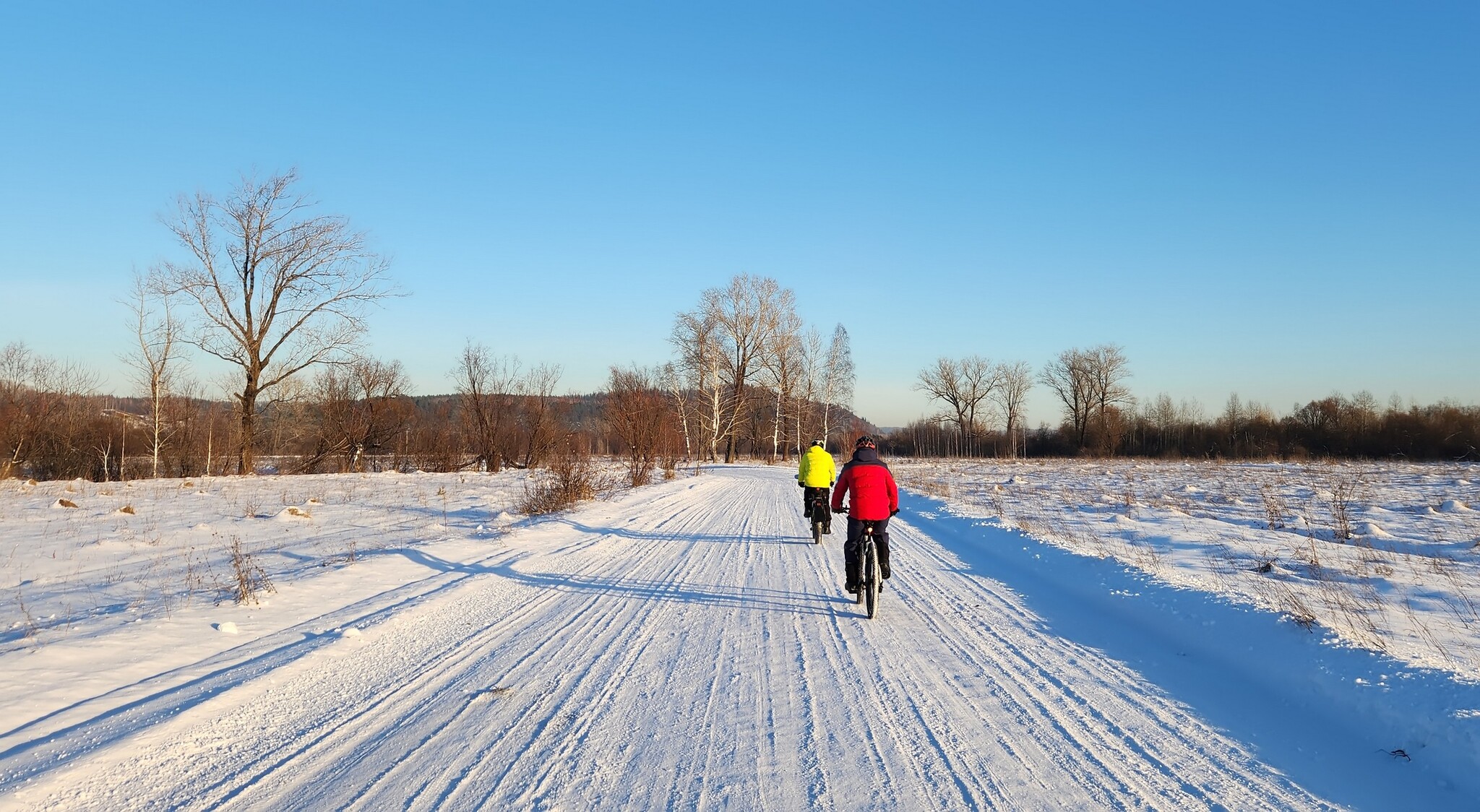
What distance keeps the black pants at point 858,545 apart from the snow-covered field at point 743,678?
520 mm

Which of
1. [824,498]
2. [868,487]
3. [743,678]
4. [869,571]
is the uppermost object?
[868,487]

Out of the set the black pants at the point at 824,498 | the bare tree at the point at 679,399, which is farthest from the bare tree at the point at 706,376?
the black pants at the point at 824,498

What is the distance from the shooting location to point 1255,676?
5.87 metres

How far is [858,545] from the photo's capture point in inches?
321

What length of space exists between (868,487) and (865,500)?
158 mm

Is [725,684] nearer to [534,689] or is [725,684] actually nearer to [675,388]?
[534,689]

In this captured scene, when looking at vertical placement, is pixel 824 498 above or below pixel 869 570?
above

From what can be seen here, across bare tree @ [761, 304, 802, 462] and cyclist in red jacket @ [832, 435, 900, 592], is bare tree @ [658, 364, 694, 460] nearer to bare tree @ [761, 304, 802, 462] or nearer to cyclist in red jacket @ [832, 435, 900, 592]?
bare tree @ [761, 304, 802, 462]

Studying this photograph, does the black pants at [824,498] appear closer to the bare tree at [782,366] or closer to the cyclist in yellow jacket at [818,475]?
the cyclist in yellow jacket at [818,475]

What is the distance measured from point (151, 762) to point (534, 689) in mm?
2190

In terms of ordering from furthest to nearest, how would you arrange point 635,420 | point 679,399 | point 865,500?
point 679,399
point 635,420
point 865,500

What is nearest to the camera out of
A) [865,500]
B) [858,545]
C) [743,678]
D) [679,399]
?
[743,678]

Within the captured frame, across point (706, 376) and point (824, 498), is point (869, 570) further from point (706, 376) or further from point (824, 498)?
point (706, 376)

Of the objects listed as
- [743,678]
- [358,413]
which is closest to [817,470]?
[743,678]
